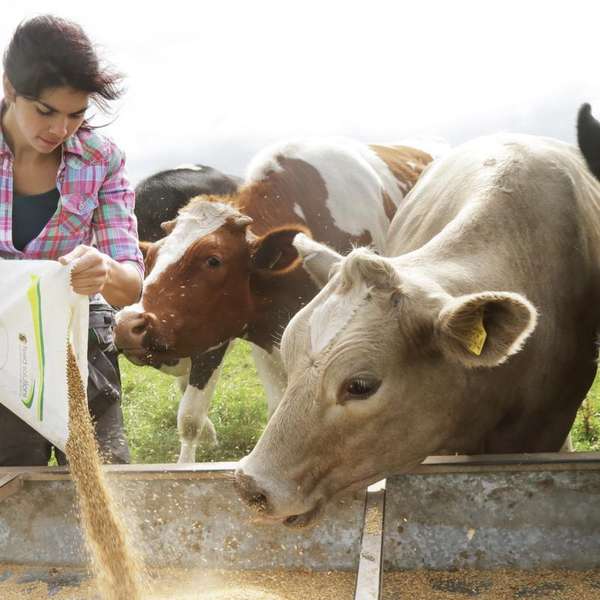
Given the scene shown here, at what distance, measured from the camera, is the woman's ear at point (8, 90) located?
275cm

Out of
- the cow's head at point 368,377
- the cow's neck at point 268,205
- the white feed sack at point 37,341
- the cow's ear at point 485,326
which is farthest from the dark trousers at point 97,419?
the cow's neck at point 268,205

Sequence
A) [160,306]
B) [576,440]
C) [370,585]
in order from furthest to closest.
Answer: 1. [576,440]
2. [160,306]
3. [370,585]

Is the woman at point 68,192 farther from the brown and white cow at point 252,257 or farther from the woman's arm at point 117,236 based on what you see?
the brown and white cow at point 252,257

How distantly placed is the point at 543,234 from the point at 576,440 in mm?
2604

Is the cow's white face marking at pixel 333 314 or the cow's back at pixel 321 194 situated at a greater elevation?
the cow's white face marking at pixel 333 314

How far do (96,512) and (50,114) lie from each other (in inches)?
51.4

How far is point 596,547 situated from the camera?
Result: 2.72 m

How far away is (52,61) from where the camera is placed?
2637 mm

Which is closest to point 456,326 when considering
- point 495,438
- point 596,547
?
point 495,438

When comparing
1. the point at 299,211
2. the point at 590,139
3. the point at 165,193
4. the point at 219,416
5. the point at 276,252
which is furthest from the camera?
the point at 219,416

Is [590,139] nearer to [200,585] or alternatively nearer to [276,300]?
[276,300]

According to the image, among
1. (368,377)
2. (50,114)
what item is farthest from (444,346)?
(50,114)

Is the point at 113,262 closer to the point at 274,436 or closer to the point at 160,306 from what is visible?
the point at 274,436

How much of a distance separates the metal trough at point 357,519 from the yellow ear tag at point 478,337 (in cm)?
58
